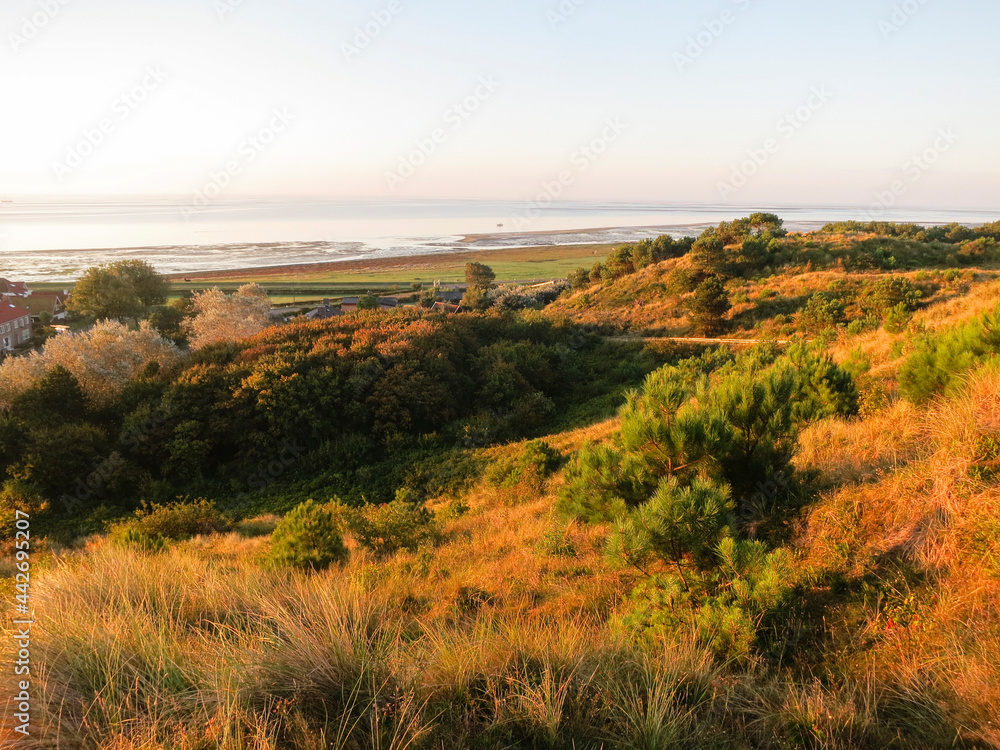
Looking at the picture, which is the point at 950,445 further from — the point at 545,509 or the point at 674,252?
the point at 674,252

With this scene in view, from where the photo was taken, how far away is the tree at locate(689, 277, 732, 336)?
28.2 meters

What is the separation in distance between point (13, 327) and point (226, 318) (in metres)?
23.2

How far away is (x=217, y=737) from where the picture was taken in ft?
7.32

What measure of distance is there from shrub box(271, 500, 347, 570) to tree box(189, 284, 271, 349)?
77.7 ft

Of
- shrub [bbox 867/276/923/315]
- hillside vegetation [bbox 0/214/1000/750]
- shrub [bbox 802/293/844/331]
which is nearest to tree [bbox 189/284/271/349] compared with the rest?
hillside vegetation [bbox 0/214/1000/750]

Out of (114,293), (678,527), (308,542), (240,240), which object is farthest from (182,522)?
(240,240)

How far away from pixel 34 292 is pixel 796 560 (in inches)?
2922

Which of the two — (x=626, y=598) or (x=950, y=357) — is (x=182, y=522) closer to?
(x=626, y=598)

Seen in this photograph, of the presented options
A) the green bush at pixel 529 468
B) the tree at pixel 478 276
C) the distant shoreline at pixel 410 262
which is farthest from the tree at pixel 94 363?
the distant shoreline at pixel 410 262

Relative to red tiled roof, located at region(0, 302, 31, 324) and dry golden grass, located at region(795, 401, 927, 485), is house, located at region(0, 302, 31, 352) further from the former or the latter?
dry golden grass, located at region(795, 401, 927, 485)

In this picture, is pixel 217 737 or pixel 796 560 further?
pixel 796 560

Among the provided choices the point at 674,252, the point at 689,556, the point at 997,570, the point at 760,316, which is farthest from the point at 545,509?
the point at 674,252

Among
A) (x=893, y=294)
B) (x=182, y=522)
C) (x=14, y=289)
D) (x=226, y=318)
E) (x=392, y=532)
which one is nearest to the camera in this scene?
(x=392, y=532)

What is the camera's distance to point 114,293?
141 feet
